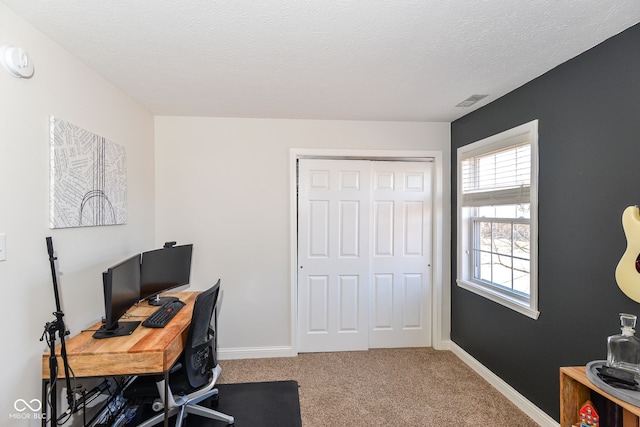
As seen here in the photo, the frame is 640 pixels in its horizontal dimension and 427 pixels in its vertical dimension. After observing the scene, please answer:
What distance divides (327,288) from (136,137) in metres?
2.29

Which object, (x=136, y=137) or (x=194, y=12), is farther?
(x=136, y=137)

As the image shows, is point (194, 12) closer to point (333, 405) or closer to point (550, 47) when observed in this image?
point (550, 47)

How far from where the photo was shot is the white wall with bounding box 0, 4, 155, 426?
1.50 meters

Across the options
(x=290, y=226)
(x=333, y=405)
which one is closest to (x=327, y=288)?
(x=290, y=226)

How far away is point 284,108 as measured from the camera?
2.96m

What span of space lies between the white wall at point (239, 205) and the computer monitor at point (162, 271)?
37 cm

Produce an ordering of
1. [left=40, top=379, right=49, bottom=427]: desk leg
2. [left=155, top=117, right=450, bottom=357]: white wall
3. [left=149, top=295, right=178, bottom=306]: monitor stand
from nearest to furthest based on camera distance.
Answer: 1. [left=40, top=379, right=49, bottom=427]: desk leg
2. [left=149, top=295, right=178, bottom=306]: monitor stand
3. [left=155, top=117, right=450, bottom=357]: white wall

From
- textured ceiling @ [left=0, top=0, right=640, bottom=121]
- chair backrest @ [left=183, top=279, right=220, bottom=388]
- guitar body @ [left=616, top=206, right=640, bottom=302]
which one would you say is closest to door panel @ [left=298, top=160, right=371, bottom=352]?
textured ceiling @ [left=0, top=0, right=640, bottom=121]

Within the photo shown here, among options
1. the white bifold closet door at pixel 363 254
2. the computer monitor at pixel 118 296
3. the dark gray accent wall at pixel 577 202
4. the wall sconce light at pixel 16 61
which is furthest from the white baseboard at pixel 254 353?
the wall sconce light at pixel 16 61

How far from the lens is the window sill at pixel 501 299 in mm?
2307

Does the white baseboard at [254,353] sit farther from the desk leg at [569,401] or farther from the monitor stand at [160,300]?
the desk leg at [569,401]

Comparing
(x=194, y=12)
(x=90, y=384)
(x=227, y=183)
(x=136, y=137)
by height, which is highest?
(x=194, y=12)

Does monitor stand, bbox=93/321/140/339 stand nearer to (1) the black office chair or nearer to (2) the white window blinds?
(1) the black office chair

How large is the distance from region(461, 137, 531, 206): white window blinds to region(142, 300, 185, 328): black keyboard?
2675mm
